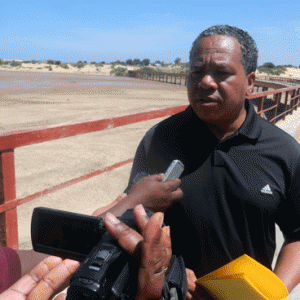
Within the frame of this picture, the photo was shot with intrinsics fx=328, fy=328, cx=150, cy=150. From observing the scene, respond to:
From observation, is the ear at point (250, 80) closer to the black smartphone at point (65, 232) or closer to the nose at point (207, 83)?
the nose at point (207, 83)

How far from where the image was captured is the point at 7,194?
187 centimetres

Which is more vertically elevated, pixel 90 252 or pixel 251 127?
pixel 251 127

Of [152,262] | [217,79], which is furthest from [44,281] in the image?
[217,79]

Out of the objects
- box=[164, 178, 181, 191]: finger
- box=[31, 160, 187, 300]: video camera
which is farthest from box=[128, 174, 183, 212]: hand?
box=[31, 160, 187, 300]: video camera

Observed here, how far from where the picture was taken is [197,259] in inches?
62.5

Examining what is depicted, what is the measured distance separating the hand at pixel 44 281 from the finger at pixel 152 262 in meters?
0.30

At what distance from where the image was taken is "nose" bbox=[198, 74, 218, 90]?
4.83ft

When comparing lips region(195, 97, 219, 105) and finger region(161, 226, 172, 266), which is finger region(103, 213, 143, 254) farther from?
lips region(195, 97, 219, 105)

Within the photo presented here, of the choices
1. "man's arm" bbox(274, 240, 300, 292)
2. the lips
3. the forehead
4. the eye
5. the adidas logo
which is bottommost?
"man's arm" bbox(274, 240, 300, 292)

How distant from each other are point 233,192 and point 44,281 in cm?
87

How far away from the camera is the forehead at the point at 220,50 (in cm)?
150

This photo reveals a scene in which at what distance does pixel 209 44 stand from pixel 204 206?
748mm

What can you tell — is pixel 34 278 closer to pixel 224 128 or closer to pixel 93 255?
pixel 93 255

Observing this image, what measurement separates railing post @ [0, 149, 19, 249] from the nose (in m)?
1.07
